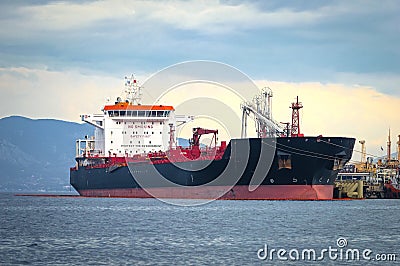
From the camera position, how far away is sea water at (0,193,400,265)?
1030 inches

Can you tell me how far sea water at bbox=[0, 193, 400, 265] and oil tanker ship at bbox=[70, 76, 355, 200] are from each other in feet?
12.7

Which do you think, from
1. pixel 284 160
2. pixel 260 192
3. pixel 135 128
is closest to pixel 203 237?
pixel 284 160

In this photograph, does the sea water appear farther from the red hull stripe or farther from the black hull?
the red hull stripe

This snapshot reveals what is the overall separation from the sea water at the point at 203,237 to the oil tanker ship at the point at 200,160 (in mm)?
3870

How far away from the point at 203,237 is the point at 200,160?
2168cm

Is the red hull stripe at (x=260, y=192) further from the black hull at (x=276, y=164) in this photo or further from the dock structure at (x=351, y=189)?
the dock structure at (x=351, y=189)

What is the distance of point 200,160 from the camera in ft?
175

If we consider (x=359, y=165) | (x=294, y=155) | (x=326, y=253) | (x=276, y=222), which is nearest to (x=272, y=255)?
(x=326, y=253)

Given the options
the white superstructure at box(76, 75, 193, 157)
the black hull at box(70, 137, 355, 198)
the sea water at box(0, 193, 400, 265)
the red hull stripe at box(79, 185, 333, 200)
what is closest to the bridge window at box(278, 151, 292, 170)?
the black hull at box(70, 137, 355, 198)

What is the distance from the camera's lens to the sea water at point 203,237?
2617cm

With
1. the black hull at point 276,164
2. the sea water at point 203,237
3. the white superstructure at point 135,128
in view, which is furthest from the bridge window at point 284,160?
the white superstructure at point 135,128

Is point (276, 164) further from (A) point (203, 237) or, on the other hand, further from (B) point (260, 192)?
(A) point (203, 237)

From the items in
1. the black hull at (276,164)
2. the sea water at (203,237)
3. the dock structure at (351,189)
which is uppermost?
the black hull at (276,164)

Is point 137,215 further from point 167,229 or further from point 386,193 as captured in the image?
point 386,193
